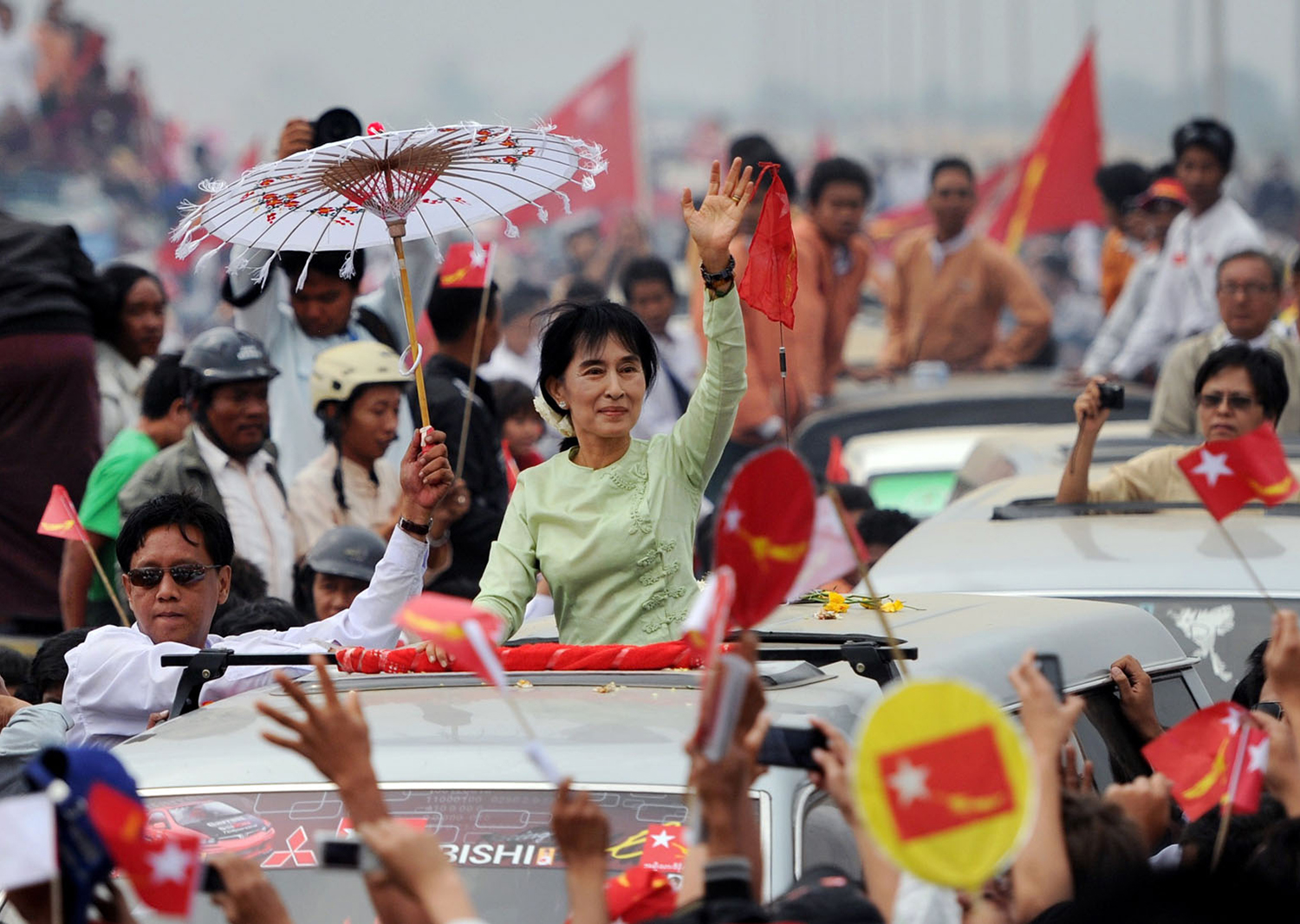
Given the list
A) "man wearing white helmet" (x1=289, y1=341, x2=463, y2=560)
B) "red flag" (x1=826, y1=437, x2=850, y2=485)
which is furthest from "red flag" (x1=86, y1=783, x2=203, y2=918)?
"red flag" (x1=826, y1=437, x2=850, y2=485)

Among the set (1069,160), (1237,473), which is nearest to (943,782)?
(1237,473)

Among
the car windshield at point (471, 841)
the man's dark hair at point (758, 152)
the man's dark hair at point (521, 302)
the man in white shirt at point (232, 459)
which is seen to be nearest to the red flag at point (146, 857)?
the car windshield at point (471, 841)

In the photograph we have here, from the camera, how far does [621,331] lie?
4.21m

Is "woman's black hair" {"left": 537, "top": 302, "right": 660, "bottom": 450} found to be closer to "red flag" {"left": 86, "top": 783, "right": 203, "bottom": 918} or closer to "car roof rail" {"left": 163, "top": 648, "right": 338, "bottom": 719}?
"car roof rail" {"left": 163, "top": 648, "right": 338, "bottom": 719}

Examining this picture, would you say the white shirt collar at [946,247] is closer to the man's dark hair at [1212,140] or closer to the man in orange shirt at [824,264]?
the man in orange shirt at [824,264]

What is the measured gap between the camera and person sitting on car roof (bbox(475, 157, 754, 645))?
4.13m

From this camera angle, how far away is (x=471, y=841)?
3047 mm

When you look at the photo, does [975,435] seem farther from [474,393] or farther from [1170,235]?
[474,393]

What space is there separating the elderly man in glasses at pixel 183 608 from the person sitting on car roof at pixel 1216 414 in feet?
8.00

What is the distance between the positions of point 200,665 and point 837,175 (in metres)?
6.54

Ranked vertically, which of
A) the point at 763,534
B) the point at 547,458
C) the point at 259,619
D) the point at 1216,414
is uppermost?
the point at 763,534

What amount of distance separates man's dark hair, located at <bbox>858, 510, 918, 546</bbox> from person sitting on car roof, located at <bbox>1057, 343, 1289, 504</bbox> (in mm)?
1022

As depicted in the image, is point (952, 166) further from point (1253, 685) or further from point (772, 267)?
point (1253, 685)

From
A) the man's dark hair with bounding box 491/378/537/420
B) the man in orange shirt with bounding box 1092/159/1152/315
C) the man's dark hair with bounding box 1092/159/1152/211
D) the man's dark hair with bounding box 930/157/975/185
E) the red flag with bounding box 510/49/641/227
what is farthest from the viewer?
the red flag with bounding box 510/49/641/227
